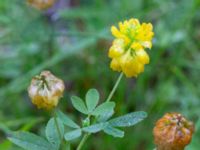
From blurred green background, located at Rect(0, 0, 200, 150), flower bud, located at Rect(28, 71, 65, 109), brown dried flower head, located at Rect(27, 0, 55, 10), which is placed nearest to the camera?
flower bud, located at Rect(28, 71, 65, 109)

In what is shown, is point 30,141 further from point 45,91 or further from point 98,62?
point 98,62

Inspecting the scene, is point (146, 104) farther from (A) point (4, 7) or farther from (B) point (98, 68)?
(A) point (4, 7)

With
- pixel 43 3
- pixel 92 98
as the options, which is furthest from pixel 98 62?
pixel 92 98

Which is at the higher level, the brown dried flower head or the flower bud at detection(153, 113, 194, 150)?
the brown dried flower head

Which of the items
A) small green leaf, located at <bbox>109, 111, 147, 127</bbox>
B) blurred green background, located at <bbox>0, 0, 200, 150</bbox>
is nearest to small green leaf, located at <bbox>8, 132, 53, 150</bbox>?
small green leaf, located at <bbox>109, 111, 147, 127</bbox>

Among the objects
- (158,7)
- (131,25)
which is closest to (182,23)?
(158,7)

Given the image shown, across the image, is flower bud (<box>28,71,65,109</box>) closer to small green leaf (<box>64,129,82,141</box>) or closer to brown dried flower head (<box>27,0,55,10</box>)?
small green leaf (<box>64,129,82,141</box>)

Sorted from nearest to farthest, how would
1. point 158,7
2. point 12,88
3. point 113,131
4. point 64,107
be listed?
1. point 113,131
2. point 12,88
3. point 64,107
4. point 158,7
